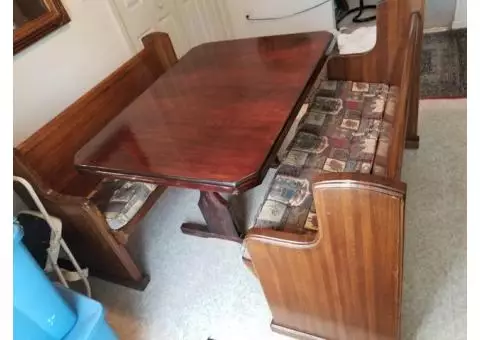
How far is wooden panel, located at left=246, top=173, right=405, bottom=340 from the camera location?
796 millimetres

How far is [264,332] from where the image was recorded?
4.54 feet

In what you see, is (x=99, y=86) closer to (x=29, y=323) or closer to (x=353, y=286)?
(x=29, y=323)

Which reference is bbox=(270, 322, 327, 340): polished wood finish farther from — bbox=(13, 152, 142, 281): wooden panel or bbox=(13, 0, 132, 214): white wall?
bbox=(13, 0, 132, 214): white wall

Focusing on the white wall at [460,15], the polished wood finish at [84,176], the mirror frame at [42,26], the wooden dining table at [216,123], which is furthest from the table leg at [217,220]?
the white wall at [460,15]

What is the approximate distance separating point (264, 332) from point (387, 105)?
1035 millimetres

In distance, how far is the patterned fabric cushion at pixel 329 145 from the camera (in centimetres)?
121

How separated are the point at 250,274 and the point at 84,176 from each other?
0.87 m

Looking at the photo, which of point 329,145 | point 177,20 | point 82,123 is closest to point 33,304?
point 82,123

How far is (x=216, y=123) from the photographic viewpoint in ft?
4.18

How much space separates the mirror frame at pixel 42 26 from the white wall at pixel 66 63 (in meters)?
0.04

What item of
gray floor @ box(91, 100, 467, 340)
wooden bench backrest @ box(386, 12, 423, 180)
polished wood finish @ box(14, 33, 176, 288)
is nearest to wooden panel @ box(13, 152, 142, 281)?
polished wood finish @ box(14, 33, 176, 288)

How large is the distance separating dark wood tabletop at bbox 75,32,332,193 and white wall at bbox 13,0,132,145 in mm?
458

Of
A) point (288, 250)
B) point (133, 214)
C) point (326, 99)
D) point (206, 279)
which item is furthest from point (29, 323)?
point (326, 99)

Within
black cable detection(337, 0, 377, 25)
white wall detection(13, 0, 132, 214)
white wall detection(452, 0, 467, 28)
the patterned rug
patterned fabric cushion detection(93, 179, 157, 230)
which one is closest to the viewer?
patterned fabric cushion detection(93, 179, 157, 230)
